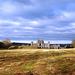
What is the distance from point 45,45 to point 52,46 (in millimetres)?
5201

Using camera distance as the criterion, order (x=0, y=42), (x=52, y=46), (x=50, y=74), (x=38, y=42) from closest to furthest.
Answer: (x=50, y=74)
(x=0, y=42)
(x=52, y=46)
(x=38, y=42)

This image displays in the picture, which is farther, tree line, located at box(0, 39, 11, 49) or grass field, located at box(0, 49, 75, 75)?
tree line, located at box(0, 39, 11, 49)

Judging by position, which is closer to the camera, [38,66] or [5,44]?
[38,66]

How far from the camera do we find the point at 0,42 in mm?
58875

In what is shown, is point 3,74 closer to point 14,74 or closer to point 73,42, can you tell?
point 14,74

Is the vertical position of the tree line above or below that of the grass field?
above

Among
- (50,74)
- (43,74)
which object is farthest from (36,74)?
(50,74)

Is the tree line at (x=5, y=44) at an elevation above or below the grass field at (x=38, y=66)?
above

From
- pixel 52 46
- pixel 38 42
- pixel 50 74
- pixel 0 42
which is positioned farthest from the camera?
pixel 38 42

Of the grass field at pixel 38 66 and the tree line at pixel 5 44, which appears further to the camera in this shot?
the tree line at pixel 5 44

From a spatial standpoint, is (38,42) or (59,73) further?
(38,42)

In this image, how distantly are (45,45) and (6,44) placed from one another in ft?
86.6

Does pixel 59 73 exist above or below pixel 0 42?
below

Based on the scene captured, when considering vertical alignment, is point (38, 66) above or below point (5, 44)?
below
